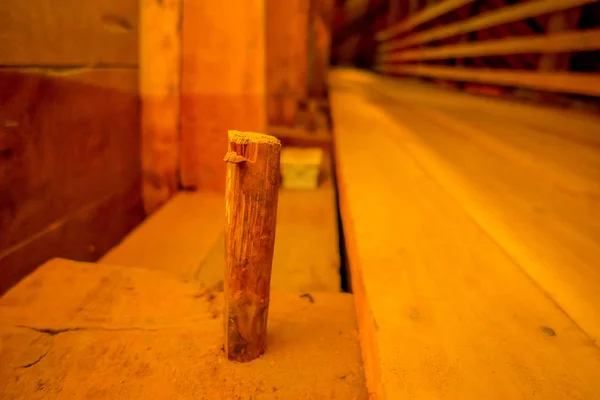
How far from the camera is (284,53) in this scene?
3875 millimetres

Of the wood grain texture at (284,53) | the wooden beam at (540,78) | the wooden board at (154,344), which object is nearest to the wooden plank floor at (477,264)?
the wooden board at (154,344)

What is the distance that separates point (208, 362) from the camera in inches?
43.3

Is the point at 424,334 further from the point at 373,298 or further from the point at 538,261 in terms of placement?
the point at 538,261

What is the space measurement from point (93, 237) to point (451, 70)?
555 centimetres

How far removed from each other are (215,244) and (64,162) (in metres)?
0.75

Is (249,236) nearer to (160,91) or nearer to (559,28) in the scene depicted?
(160,91)

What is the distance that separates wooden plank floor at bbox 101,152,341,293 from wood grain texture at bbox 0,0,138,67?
0.82 meters

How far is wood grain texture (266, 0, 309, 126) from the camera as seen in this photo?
12.4 ft

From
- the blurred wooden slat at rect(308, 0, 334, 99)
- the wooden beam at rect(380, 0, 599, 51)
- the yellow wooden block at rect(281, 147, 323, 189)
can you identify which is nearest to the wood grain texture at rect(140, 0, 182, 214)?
the yellow wooden block at rect(281, 147, 323, 189)

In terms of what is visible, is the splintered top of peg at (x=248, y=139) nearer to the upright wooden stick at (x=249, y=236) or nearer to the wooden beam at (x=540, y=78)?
the upright wooden stick at (x=249, y=236)

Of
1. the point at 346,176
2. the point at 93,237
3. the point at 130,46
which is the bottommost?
the point at 93,237

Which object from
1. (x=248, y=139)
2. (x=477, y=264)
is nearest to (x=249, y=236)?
(x=248, y=139)

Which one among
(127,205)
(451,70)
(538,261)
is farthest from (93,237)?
(451,70)

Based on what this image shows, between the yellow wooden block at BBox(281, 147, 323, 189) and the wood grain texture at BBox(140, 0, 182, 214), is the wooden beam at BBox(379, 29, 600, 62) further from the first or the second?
the wood grain texture at BBox(140, 0, 182, 214)
